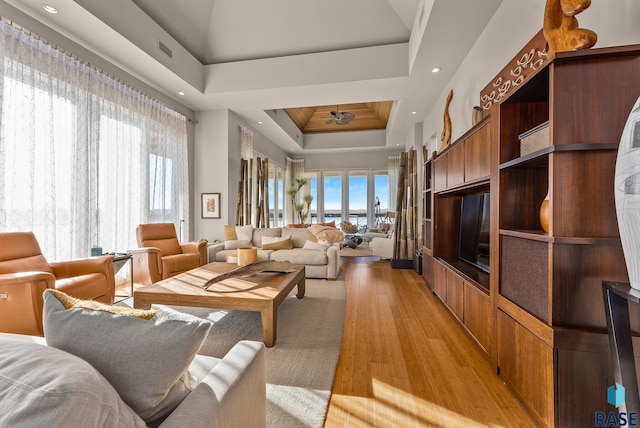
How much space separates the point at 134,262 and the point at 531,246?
422 cm

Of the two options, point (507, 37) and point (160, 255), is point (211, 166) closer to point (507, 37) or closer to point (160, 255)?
point (160, 255)

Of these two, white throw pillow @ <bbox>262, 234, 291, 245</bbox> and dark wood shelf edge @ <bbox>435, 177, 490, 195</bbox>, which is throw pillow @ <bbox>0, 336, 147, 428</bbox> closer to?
dark wood shelf edge @ <bbox>435, 177, 490, 195</bbox>

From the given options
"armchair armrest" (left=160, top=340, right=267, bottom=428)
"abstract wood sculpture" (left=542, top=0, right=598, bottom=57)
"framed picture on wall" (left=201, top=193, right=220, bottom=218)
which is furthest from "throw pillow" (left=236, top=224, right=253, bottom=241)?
"abstract wood sculpture" (left=542, top=0, right=598, bottom=57)

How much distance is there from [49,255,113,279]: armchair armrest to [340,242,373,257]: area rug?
4.92m

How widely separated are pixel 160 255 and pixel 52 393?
3704mm

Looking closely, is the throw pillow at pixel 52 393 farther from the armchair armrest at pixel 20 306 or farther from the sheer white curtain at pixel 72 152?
the sheer white curtain at pixel 72 152

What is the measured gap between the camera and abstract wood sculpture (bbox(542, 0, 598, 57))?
1.38m

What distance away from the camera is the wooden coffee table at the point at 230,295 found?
2.25 m

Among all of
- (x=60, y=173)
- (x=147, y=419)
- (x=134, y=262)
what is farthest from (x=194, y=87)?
(x=147, y=419)

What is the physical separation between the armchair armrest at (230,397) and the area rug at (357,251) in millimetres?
5982

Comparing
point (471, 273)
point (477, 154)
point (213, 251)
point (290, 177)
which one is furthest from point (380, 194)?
point (477, 154)

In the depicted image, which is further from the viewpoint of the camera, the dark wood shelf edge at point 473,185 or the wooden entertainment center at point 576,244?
the dark wood shelf edge at point 473,185

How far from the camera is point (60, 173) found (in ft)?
10.6

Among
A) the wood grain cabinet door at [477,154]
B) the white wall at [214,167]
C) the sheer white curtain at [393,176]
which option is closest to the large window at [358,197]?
the sheer white curtain at [393,176]
